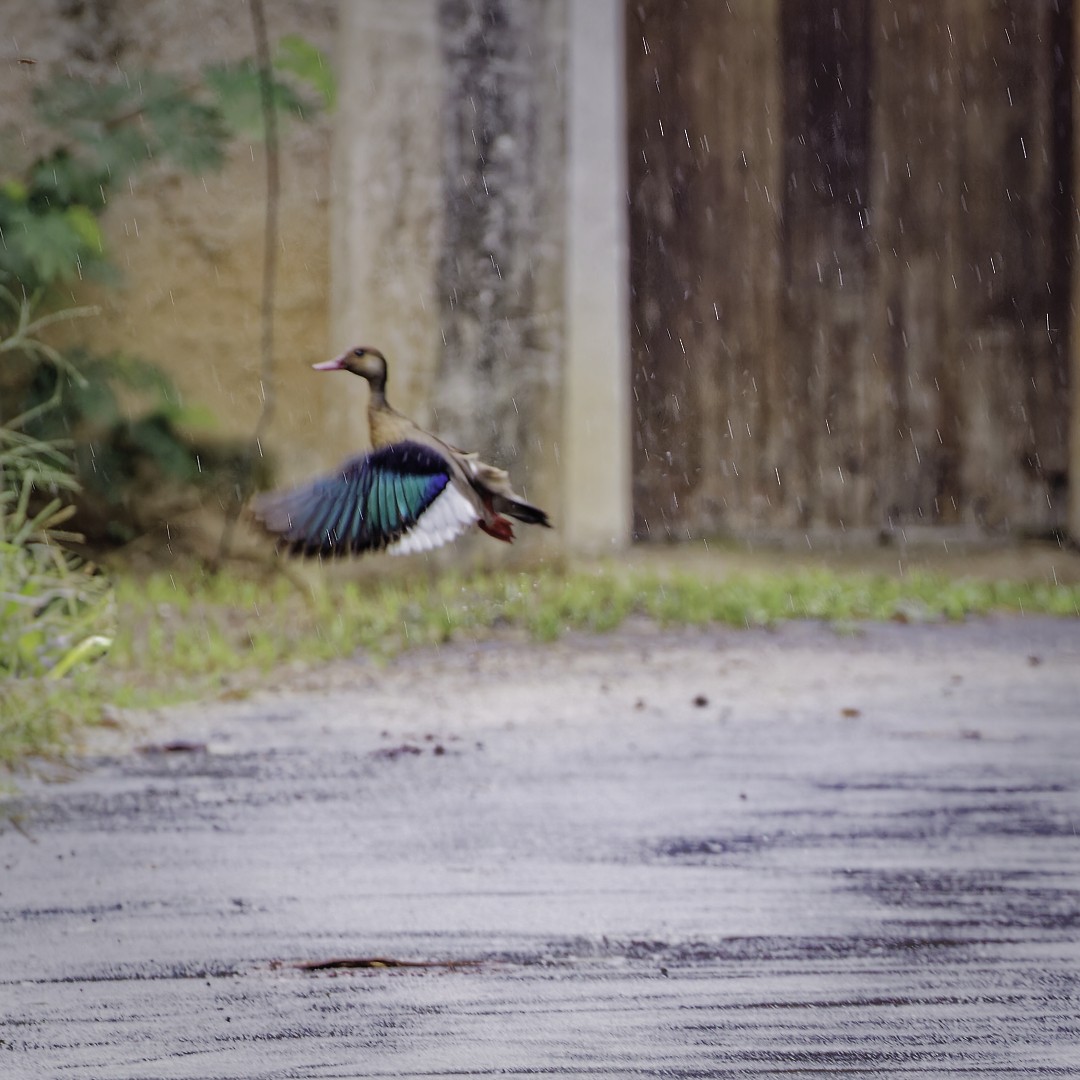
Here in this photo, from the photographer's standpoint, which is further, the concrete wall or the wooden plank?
the wooden plank

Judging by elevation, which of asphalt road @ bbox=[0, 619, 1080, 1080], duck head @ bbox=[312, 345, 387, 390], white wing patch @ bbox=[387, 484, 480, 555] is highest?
duck head @ bbox=[312, 345, 387, 390]

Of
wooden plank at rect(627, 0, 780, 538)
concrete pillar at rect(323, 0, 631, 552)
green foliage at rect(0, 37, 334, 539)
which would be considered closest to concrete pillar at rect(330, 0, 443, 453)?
concrete pillar at rect(323, 0, 631, 552)

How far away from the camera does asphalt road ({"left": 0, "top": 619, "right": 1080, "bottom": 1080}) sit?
6.50 feet

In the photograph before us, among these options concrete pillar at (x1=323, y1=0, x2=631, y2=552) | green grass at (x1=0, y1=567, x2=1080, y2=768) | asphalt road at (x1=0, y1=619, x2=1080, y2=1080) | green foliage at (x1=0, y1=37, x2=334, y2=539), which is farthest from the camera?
green foliage at (x1=0, y1=37, x2=334, y2=539)

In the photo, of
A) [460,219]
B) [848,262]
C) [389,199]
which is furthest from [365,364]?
[848,262]

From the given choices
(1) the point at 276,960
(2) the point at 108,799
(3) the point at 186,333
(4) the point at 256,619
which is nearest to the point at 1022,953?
(1) the point at 276,960

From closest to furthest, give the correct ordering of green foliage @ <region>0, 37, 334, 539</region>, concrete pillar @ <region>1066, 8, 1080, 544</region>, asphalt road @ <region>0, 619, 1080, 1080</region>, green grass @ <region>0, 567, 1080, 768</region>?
asphalt road @ <region>0, 619, 1080, 1080</region>
green grass @ <region>0, 567, 1080, 768</region>
green foliage @ <region>0, 37, 334, 539</region>
concrete pillar @ <region>1066, 8, 1080, 544</region>

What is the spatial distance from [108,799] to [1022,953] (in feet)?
5.72

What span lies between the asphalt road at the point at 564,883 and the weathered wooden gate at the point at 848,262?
204 centimetres

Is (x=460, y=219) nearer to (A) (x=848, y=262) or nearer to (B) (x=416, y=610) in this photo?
(B) (x=416, y=610)

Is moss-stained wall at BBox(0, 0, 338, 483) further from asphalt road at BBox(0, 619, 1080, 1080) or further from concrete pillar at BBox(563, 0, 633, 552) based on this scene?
asphalt road at BBox(0, 619, 1080, 1080)

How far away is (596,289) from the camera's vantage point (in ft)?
19.5

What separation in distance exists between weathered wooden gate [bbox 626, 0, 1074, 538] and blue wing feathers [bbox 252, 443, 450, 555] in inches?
216

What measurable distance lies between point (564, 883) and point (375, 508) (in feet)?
6.70
